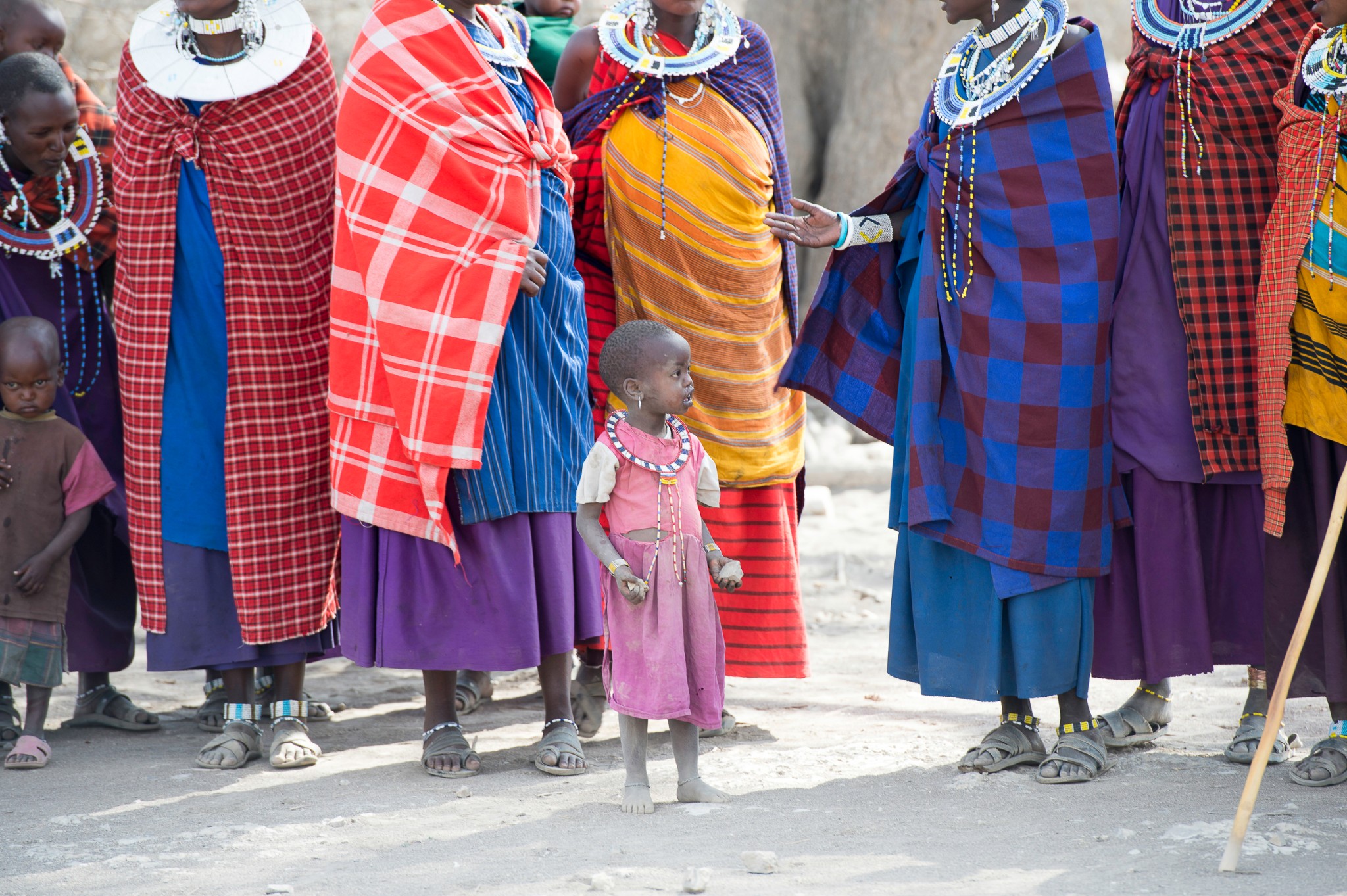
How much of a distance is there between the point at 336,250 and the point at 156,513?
101cm

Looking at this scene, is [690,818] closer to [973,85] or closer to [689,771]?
[689,771]

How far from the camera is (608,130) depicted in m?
4.57

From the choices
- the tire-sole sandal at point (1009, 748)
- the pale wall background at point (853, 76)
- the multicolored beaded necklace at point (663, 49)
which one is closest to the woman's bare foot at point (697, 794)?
the tire-sole sandal at point (1009, 748)

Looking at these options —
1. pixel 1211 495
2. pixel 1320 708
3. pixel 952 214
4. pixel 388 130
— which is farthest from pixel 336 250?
pixel 1320 708

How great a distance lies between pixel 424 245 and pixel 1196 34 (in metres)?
2.28

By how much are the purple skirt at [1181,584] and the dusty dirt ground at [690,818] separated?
0.32 m

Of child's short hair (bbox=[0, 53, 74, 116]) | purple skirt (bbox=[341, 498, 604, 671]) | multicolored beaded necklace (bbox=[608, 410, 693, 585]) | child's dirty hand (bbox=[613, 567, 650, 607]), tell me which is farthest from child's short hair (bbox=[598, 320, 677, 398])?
child's short hair (bbox=[0, 53, 74, 116])

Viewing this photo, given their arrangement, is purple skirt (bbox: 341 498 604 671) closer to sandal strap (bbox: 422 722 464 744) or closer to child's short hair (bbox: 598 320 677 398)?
sandal strap (bbox: 422 722 464 744)

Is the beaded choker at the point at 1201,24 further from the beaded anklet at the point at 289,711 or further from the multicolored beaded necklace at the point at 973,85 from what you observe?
the beaded anklet at the point at 289,711

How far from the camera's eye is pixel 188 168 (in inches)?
164

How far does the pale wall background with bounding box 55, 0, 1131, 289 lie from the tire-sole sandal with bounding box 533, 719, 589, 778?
7.50 m

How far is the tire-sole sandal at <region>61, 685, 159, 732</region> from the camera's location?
4648 millimetres

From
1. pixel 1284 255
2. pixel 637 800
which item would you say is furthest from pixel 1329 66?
pixel 637 800

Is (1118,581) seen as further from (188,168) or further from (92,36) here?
(92,36)
